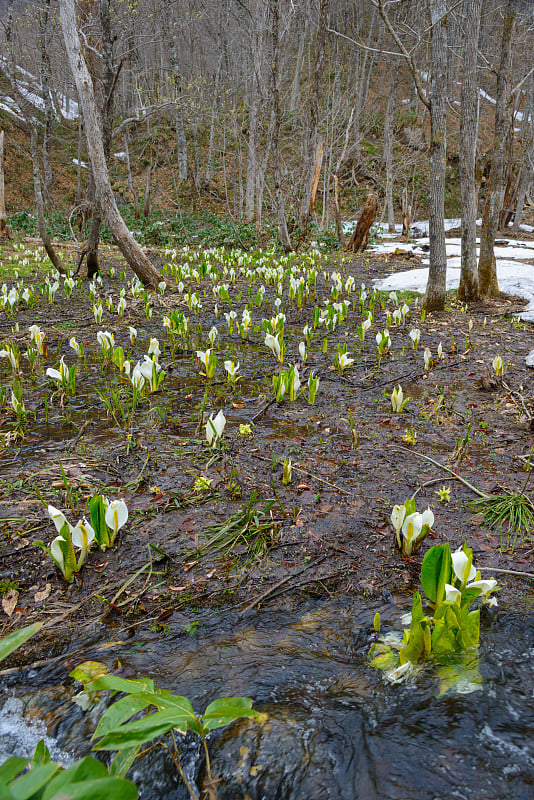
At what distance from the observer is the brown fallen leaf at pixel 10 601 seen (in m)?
1.70

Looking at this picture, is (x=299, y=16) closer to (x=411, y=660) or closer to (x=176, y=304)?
(x=176, y=304)

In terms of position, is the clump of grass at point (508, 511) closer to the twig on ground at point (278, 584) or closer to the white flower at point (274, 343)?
the twig on ground at point (278, 584)

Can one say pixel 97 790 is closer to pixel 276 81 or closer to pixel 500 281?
pixel 500 281

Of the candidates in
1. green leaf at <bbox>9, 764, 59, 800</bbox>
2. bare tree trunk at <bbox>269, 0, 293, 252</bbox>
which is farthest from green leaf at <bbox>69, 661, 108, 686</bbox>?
bare tree trunk at <bbox>269, 0, 293, 252</bbox>

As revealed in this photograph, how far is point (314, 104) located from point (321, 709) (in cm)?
1329

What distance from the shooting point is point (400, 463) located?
2746 mm

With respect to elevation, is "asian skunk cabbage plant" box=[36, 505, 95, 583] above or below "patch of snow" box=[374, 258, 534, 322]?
below

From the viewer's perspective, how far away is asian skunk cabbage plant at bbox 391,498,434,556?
6.29 feet

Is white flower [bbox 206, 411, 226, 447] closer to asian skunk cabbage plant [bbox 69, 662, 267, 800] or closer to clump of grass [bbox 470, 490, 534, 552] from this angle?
clump of grass [bbox 470, 490, 534, 552]

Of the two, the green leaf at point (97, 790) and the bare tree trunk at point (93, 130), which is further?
the bare tree trunk at point (93, 130)

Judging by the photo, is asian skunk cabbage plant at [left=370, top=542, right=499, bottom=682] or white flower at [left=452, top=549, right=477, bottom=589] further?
white flower at [left=452, top=549, right=477, bottom=589]

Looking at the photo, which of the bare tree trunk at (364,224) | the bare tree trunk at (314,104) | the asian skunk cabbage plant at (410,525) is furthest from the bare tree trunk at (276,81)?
the asian skunk cabbage plant at (410,525)

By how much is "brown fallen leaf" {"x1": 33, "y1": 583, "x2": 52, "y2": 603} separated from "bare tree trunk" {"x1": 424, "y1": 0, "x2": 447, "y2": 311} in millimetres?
5613

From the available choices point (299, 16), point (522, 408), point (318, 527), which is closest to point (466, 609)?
point (318, 527)
